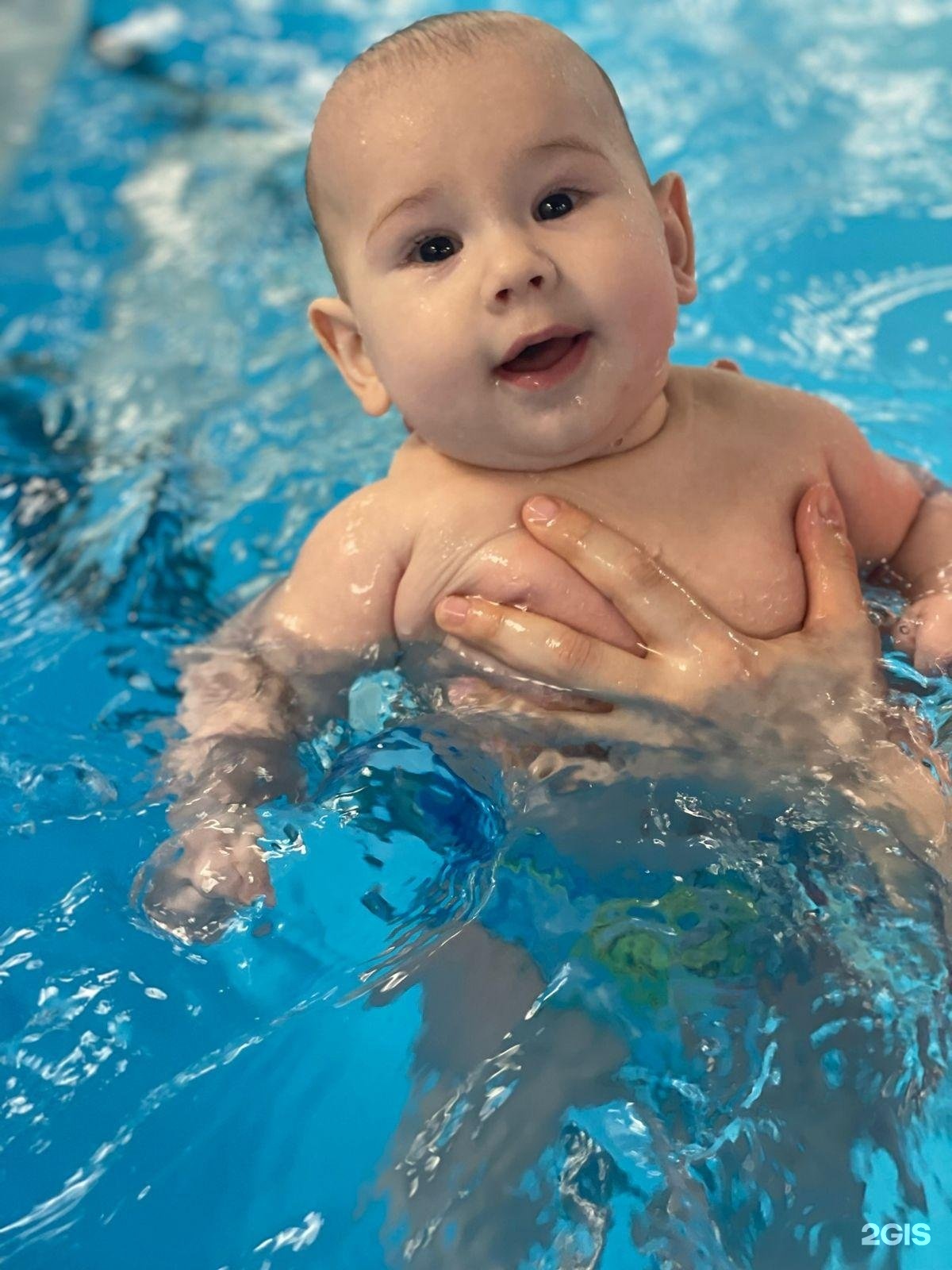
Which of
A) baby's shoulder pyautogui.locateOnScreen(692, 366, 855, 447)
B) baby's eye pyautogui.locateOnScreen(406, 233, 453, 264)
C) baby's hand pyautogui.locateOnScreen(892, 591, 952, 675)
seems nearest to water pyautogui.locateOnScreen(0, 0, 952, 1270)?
baby's hand pyautogui.locateOnScreen(892, 591, 952, 675)

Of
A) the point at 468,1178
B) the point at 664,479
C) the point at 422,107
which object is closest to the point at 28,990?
the point at 468,1178

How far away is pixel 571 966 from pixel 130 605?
1082mm

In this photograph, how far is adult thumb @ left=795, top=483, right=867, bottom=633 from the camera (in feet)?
5.43

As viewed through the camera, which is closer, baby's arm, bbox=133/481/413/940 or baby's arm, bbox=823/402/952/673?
baby's arm, bbox=133/481/413/940

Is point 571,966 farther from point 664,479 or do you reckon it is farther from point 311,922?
point 664,479

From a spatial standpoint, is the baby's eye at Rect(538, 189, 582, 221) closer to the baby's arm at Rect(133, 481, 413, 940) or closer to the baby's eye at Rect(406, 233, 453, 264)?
the baby's eye at Rect(406, 233, 453, 264)

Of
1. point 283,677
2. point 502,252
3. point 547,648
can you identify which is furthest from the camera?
point 283,677

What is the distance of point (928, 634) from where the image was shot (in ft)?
5.52

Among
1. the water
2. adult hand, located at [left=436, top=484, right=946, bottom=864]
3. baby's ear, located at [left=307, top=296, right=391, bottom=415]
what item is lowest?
the water

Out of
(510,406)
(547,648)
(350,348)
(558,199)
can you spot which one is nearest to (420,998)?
(547,648)

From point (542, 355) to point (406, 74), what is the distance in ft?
1.20

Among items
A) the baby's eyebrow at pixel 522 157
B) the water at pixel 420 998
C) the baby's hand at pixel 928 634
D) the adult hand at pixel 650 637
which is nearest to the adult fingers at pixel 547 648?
the adult hand at pixel 650 637

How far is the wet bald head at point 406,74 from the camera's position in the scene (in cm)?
159

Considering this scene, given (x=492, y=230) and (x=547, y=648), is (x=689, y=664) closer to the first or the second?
(x=547, y=648)
